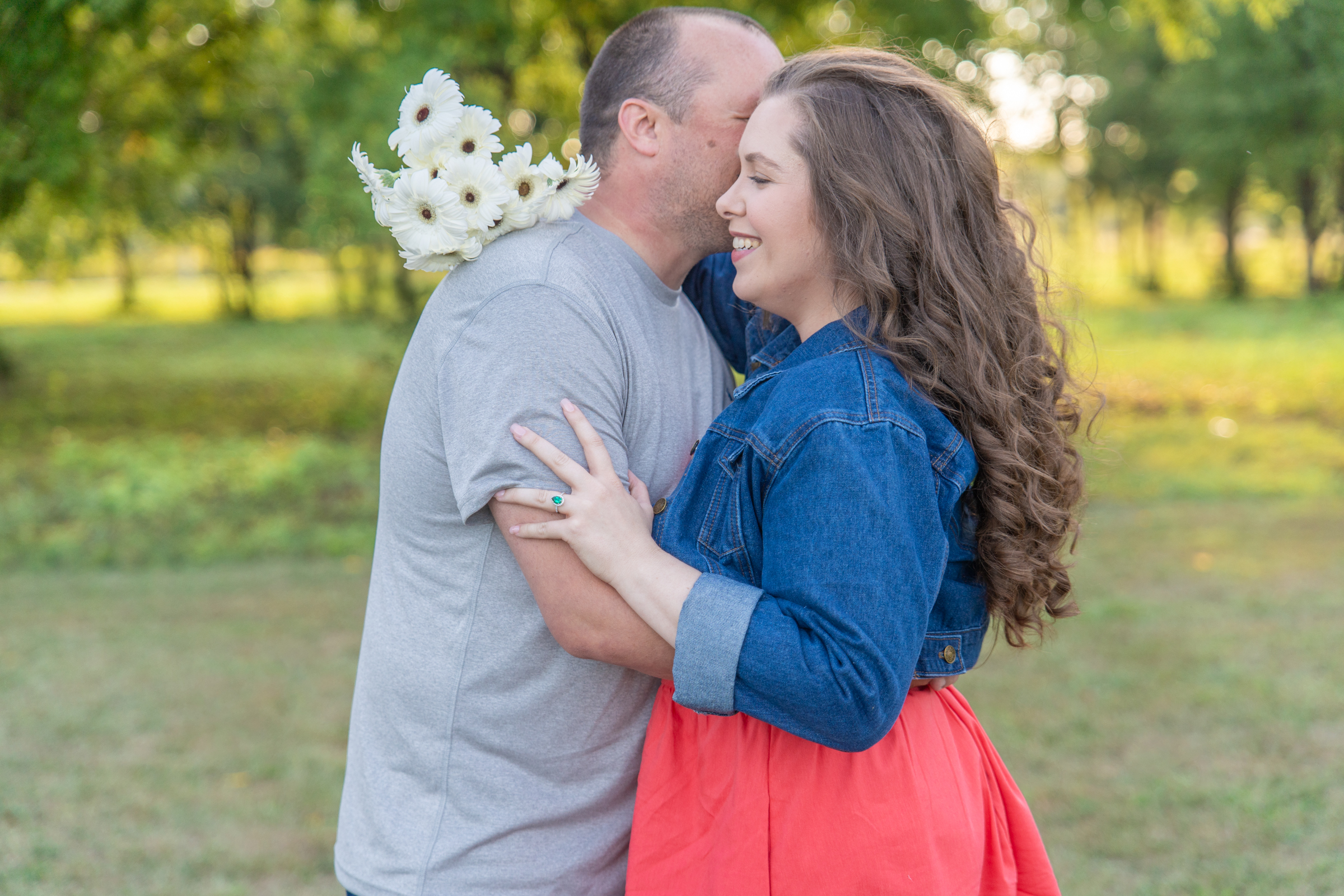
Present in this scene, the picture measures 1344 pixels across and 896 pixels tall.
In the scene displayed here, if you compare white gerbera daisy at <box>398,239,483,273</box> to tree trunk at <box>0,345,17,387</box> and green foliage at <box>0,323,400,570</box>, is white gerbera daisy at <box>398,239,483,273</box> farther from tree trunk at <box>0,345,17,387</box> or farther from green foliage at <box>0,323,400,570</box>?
tree trunk at <box>0,345,17,387</box>

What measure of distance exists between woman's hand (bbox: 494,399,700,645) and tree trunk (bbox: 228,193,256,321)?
2983cm

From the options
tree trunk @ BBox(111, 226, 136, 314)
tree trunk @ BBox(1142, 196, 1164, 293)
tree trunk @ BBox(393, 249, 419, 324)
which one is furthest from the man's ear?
tree trunk @ BBox(1142, 196, 1164, 293)

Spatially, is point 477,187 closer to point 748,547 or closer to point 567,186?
point 567,186

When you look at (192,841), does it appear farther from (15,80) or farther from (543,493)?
(543,493)

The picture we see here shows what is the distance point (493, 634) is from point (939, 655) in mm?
760

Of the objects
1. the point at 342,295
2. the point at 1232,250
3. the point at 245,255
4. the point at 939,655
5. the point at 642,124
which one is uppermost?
the point at 642,124

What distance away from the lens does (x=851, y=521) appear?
5.05 feet

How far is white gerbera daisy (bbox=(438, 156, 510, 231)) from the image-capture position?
71.9 inches

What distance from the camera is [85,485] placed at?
385 inches

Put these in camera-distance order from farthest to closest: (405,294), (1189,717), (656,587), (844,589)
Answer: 1. (405,294)
2. (1189,717)
3. (656,587)
4. (844,589)

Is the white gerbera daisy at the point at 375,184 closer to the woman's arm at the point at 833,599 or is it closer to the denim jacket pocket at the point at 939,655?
the woman's arm at the point at 833,599

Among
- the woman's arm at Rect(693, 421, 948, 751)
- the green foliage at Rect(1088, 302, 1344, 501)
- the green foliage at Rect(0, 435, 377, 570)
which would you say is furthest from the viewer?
the green foliage at Rect(1088, 302, 1344, 501)

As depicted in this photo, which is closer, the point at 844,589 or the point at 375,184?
the point at 844,589

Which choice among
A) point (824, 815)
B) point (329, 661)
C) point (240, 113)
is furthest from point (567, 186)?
point (240, 113)
